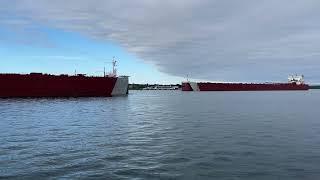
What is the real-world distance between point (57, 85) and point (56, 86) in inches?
8.1

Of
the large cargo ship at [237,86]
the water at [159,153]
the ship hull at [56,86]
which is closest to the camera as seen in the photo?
the water at [159,153]

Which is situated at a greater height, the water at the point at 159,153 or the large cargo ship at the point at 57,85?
the large cargo ship at the point at 57,85

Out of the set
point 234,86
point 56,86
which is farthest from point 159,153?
point 234,86

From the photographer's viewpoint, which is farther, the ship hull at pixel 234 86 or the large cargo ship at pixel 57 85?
the ship hull at pixel 234 86

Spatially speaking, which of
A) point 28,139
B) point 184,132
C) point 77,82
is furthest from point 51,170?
point 77,82

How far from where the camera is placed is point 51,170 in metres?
11.0

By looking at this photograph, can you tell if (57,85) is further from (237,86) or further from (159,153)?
(237,86)

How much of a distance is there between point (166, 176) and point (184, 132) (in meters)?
8.91

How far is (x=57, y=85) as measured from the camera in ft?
205

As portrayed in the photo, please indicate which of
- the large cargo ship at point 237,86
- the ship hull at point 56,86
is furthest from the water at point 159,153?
the large cargo ship at point 237,86

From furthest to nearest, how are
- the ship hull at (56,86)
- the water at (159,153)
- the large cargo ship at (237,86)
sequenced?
the large cargo ship at (237,86) → the ship hull at (56,86) → the water at (159,153)

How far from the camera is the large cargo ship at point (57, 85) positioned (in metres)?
57.5

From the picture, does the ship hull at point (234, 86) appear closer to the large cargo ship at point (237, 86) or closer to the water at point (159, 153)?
the large cargo ship at point (237, 86)

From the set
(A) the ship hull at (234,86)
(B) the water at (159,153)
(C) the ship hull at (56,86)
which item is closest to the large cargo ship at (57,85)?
(C) the ship hull at (56,86)
